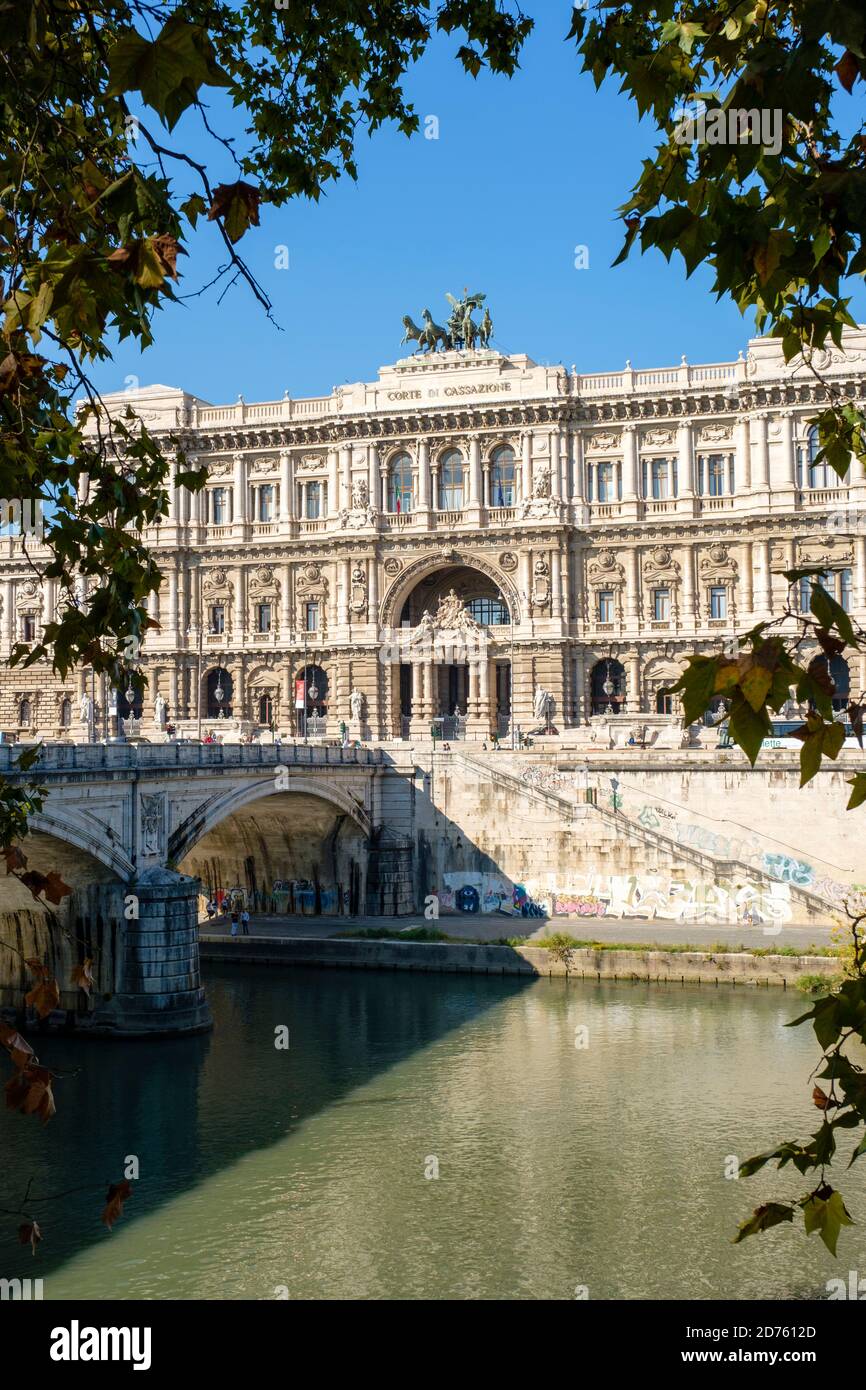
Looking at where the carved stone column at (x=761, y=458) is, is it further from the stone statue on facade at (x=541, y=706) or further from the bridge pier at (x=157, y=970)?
the bridge pier at (x=157, y=970)

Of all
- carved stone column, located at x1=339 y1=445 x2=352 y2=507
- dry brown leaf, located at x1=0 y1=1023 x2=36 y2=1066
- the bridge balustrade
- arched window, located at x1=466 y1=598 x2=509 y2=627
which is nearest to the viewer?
dry brown leaf, located at x1=0 y1=1023 x2=36 y2=1066

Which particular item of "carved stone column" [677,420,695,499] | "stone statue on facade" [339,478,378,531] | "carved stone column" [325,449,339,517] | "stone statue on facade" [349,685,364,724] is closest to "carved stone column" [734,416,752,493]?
"carved stone column" [677,420,695,499]

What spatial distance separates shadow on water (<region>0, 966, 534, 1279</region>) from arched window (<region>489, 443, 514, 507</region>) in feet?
78.6

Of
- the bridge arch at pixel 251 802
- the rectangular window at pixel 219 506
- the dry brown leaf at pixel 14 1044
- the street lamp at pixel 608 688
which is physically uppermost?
the rectangular window at pixel 219 506

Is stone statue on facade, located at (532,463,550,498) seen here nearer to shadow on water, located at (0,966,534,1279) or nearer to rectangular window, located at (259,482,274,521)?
rectangular window, located at (259,482,274,521)

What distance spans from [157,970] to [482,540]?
28372mm

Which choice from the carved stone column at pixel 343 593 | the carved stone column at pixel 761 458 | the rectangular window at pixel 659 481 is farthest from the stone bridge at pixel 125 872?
the carved stone column at pixel 761 458

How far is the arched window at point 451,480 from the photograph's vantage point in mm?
54781

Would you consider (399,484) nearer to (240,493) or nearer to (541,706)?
(240,493)

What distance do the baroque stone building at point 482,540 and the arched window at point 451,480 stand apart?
0.29 ft

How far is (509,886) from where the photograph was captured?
42375mm

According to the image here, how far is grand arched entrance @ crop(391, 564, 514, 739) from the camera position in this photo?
52781 millimetres

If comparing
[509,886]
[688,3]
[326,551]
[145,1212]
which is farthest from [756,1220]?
[326,551]
